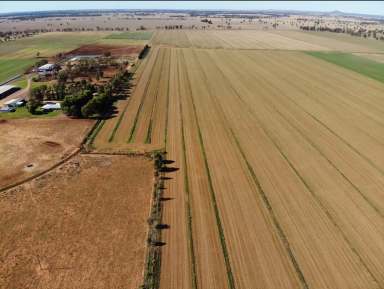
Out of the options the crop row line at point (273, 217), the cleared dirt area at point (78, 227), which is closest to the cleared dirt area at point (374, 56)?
the crop row line at point (273, 217)

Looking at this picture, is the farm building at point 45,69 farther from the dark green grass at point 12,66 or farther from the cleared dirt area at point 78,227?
the cleared dirt area at point 78,227

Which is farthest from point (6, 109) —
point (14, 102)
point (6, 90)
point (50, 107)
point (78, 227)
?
point (78, 227)

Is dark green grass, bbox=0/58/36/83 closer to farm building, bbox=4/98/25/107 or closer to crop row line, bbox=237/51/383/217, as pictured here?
farm building, bbox=4/98/25/107

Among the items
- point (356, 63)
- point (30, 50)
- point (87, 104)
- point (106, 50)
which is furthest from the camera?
point (30, 50)

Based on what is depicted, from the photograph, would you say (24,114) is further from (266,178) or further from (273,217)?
(273,217)

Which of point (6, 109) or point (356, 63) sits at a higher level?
point (356, 63)

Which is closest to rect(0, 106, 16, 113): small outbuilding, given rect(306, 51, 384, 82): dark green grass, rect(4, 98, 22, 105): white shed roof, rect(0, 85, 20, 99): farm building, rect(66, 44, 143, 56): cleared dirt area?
rect(4, 98, 22, 105): white shed roof

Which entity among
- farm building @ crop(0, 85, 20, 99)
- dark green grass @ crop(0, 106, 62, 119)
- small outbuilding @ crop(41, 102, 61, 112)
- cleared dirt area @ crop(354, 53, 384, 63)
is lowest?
dark green grass @ crop(0, 106, 62, 119)
